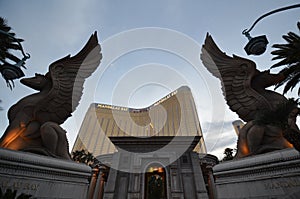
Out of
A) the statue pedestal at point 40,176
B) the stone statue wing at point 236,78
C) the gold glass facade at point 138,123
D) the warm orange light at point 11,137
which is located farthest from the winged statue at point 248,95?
the gold glass facade at point 138,123

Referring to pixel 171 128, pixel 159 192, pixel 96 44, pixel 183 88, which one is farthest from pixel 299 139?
pixel 183 88

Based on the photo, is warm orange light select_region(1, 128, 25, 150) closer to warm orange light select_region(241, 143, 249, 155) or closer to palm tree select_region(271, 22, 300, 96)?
warm orange light select_region(241, 143, 249, 155)

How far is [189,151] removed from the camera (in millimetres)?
15492

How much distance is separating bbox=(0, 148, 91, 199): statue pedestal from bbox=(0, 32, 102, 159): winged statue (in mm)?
1248

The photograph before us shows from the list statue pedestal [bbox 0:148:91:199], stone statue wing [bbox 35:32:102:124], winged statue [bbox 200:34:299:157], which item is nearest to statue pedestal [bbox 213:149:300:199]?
winged statue [bbox 200:34:299:157]

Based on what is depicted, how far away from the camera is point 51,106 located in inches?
348

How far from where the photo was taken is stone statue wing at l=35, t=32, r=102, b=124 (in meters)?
8.80

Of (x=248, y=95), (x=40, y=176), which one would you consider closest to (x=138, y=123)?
(x=248, y=95)

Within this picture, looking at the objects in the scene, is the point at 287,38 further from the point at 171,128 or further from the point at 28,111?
the point at 171,128

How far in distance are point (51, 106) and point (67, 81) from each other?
181cm

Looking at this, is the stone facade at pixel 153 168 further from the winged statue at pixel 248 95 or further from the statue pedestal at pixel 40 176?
the winged statue at pixel 248 95

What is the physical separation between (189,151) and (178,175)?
2.84 meters

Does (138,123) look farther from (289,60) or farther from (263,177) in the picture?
(263,177)

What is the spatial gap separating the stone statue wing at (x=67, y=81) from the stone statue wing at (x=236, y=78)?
7737 millimetres
